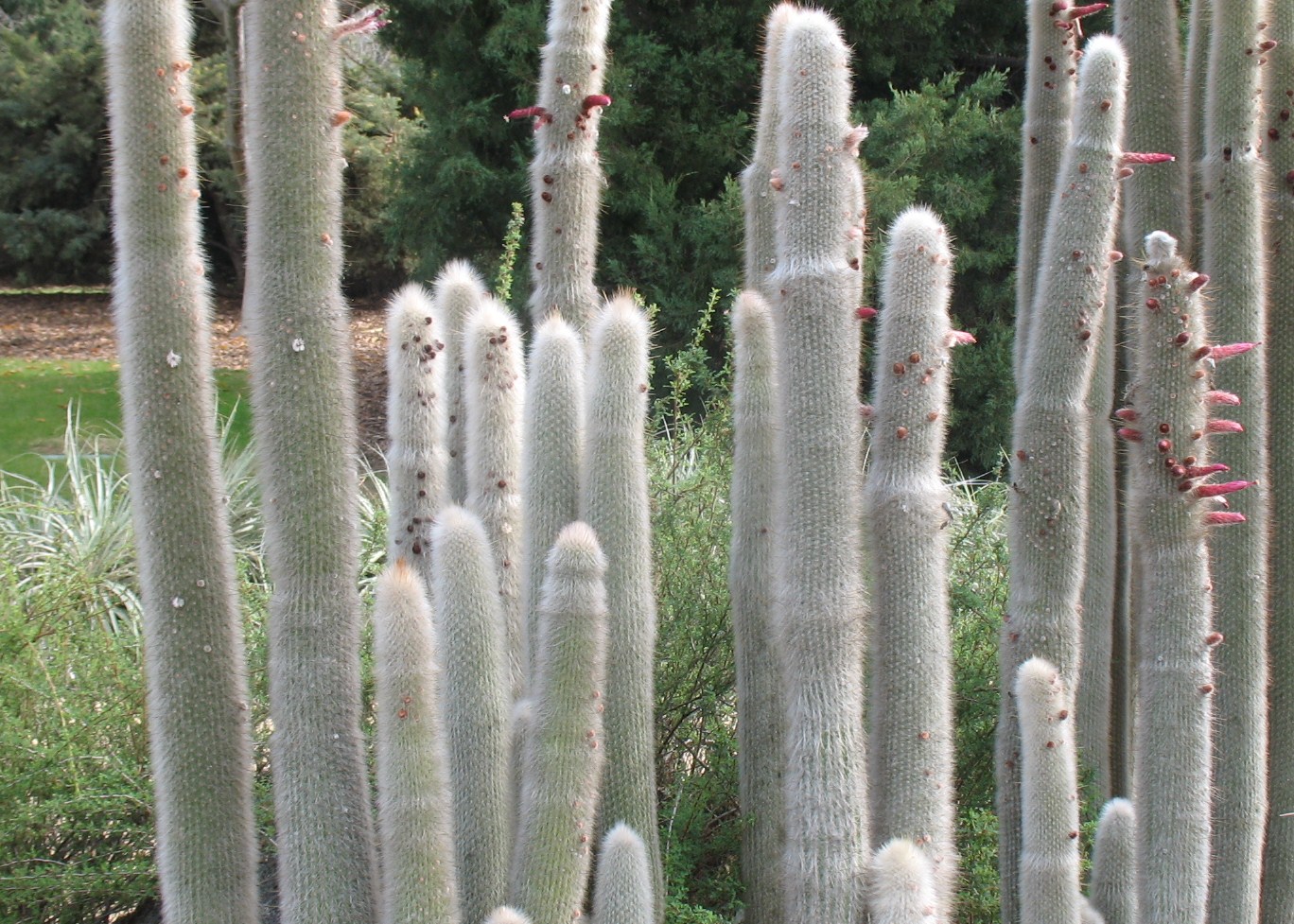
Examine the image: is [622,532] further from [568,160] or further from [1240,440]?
[1240,440]

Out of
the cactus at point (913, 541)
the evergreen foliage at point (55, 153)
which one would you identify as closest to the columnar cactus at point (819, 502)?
the cactus at point (913, 541)

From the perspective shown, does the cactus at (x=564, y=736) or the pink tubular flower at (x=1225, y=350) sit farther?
the pink tubular flower at (x=1225, y=350)

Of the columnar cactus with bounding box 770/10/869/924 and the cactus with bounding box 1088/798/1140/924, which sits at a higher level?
the columnar cactus with bounding box 770/10/869/924

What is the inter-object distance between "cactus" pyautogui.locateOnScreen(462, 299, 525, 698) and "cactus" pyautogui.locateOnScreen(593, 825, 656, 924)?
0.65 m

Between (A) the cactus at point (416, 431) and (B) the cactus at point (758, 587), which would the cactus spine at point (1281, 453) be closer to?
(B) the cactus at point (758, 587)

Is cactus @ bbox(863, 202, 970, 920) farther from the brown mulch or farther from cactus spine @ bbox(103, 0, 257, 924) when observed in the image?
the brown mulch

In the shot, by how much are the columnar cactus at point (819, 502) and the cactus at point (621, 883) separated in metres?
0.32

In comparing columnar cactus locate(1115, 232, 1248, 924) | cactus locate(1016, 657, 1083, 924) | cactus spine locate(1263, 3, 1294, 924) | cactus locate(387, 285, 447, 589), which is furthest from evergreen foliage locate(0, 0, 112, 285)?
cactus locate(1016, 657, 1083, 924)

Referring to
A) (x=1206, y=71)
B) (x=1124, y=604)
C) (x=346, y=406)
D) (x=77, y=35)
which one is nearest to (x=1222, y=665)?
(x=1124, y=604)

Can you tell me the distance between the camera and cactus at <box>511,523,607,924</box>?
2195 mm

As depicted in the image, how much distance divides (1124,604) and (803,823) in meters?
1.46

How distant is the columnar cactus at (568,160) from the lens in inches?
127

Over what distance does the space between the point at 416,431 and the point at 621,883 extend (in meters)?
1.19

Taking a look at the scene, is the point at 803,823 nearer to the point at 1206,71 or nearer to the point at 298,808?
the point at 298,808
